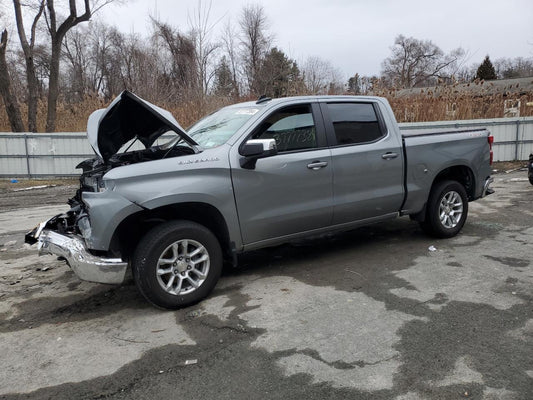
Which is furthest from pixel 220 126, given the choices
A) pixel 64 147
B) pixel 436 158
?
pixel 64 147

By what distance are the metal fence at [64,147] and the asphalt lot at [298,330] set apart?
34.1 feet

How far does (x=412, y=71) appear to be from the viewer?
64812 mm

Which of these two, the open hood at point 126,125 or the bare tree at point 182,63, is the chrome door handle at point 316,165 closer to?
the open hood at point 126,125

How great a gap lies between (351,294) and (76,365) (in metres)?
2.46

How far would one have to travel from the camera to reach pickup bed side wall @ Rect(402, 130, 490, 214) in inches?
217

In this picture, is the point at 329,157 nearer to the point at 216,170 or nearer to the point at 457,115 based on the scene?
the point at 216,170

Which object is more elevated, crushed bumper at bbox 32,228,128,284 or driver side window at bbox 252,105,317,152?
driver side window at bbox 252,105,317,152

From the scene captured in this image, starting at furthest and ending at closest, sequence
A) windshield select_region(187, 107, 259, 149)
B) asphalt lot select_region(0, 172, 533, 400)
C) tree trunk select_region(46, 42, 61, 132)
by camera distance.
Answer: tree trunk select_region(46, 42, 61, 132), windshield select_region(187, 107, 259, 149), asphalt lot select_region(0, 172, 533, 400)

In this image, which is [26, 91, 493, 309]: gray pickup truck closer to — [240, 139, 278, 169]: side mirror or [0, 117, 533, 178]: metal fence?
[240, 139, 278, 169]: side mirror

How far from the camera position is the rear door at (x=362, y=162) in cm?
495

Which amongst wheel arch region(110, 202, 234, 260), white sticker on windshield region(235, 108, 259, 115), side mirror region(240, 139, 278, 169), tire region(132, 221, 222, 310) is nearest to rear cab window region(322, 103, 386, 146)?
white sticker on windshield region(235, 108, 259, 115)

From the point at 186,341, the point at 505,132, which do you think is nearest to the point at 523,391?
the point at 186,341

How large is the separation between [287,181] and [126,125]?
5.88ft

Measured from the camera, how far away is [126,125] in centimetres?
462
